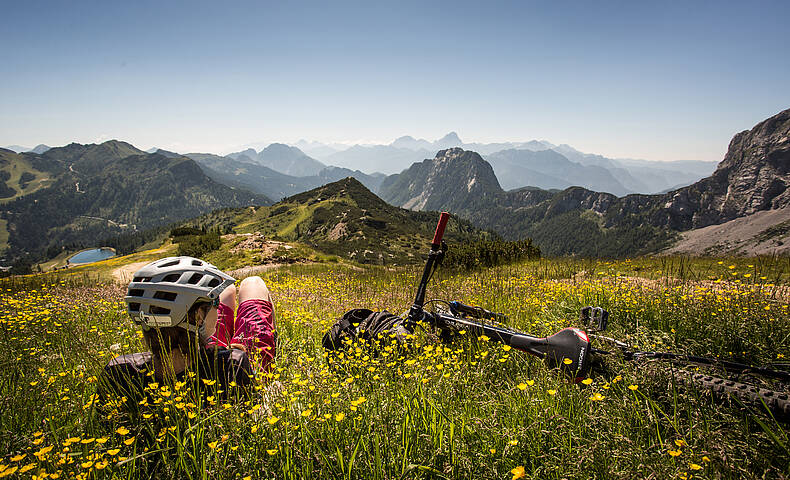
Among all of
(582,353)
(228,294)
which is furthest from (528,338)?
(228,294)

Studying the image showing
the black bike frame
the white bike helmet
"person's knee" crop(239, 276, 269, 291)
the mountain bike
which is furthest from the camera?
"person's knee" crop(239, 276, 269, 291)

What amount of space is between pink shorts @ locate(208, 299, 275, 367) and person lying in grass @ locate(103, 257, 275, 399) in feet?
1.84

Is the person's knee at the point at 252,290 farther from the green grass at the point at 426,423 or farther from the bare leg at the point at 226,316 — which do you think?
the green grass at the point at 426,423

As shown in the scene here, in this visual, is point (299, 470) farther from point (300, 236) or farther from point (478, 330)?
point (300, 236)

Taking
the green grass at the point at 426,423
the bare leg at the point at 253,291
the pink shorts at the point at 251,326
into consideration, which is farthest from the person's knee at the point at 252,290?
the green grass at the point at 426,423

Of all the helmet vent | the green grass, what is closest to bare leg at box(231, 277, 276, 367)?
the green grass

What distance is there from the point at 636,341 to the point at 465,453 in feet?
11.0

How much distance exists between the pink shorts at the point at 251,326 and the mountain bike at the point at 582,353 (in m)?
1.76

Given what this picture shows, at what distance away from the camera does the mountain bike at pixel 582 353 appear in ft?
7.38

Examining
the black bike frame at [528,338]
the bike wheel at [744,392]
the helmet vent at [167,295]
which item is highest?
the helmet vent at [167,295]

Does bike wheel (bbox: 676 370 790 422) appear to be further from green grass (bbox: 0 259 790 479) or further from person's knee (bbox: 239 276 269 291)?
person's knee (bbox: 239 276 269 291)

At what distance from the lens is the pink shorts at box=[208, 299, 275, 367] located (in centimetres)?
404

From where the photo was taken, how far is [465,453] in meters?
2.24

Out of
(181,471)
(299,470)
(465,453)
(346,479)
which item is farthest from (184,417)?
(465,453)
